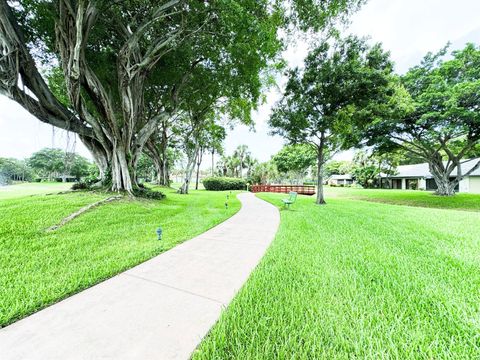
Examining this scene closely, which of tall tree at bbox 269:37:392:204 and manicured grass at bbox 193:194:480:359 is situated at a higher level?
tall tree at bbox 269:37:392:204

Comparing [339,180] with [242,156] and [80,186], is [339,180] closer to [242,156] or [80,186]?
[242,156]

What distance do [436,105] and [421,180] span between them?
72.7 ft

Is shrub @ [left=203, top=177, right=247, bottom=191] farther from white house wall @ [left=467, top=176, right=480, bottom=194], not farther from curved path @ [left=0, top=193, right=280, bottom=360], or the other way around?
white house wall @ [left=467, top=176, right=480, bottom=194]

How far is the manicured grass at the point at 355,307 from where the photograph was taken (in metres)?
1.42

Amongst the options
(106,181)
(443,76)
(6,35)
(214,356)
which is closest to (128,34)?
(6,35)

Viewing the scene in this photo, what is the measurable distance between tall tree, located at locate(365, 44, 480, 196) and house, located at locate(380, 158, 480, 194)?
10.4 m

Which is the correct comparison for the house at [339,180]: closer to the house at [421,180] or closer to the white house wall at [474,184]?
the house at [421,180]

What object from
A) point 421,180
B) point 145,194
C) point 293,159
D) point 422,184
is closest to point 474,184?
point 422,184

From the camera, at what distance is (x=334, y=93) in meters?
9.99

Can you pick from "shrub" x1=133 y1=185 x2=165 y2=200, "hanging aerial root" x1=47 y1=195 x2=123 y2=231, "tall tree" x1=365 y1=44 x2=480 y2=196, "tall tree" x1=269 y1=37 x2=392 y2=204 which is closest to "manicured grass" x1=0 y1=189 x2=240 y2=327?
"hanging aerial root" x1=47 y1=195 x2=123 y2=231

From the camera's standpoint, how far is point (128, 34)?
764 cm

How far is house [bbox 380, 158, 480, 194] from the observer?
22.1 m

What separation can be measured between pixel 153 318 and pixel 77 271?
1.61 m

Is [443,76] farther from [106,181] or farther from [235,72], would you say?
[106,181]
